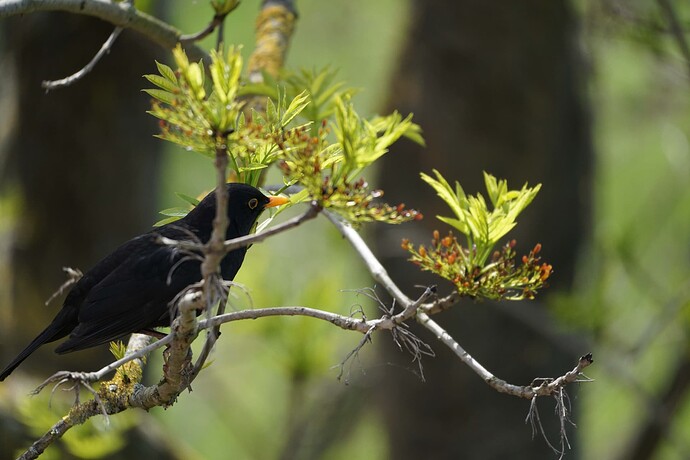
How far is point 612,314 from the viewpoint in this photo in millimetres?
5285

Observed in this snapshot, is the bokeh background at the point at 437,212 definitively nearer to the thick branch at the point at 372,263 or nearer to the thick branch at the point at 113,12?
the thick branch at the point at 113,12

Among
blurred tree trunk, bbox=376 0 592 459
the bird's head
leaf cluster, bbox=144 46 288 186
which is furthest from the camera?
blurred tree trunk, bbox=376 0 592 459

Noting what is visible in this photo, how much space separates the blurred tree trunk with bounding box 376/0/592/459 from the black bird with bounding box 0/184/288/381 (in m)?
3.33

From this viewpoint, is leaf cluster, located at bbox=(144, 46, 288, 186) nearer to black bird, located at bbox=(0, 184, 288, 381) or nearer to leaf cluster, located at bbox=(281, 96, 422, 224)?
leaf cluster, located at bbox=(281, 96, 422, 224)

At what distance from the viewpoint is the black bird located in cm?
257

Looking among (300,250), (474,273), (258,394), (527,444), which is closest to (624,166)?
(300,250)

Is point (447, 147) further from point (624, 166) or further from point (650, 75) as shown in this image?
point (624, 166)

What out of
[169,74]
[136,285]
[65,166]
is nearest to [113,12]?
[136,285]

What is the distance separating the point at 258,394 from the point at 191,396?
143 centimetres

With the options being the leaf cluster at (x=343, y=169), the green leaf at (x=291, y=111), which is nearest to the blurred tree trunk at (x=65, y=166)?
the green leaf at (x=291, y=111)

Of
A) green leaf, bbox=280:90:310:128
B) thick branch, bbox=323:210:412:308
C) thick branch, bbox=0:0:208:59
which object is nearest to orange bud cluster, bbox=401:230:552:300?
thick branch, bbox=323:210:412:308

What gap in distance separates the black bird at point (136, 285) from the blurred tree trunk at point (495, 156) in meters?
3.33

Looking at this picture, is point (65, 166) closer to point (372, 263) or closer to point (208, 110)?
point (372, 263)

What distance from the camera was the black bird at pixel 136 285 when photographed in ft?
8.43
